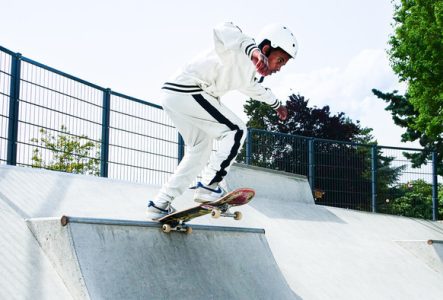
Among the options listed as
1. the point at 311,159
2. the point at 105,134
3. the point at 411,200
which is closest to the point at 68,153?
the point at 105,134

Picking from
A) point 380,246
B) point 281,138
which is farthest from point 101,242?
point 281,138

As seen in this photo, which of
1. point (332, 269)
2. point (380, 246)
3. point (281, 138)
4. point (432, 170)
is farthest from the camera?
point (432, 170)

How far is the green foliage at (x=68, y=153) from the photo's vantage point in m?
8.51

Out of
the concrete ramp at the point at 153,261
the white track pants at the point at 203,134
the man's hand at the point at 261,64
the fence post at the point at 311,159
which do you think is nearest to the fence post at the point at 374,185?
the fence post at the point at 311,159

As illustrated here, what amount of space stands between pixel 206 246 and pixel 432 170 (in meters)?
11.1

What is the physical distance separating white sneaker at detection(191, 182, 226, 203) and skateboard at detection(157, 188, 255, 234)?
0.25ft

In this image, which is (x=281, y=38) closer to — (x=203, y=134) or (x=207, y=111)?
(x=207, y=111)

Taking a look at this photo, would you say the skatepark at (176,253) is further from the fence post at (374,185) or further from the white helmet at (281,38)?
the fence post at (374,185)

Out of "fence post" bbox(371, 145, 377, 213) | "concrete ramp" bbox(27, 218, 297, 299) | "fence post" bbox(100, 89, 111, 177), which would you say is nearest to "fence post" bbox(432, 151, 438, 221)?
"fence post" bbox(371, 145, 377, 213)

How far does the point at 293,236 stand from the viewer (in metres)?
8.80

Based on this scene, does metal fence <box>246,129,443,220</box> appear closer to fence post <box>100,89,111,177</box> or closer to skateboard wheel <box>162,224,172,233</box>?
fence post <box>100,89,111,177</box>

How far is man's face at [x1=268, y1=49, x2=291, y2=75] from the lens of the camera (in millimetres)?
4863

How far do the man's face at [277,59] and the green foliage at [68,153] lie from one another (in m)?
4.77

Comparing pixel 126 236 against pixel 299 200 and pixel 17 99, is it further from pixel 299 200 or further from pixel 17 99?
pixel 299 200
